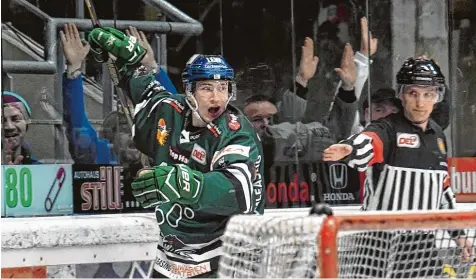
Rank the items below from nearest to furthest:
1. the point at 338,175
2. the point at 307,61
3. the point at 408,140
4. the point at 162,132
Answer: the point at 162,132 < the point at 408,140 < the point at 307,61 < the point at 338,175

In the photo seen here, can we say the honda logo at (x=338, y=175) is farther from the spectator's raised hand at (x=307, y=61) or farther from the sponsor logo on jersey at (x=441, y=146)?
the sponsor logo on jersey at (x=441, y=146)

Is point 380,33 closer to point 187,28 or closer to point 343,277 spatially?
point 187,28

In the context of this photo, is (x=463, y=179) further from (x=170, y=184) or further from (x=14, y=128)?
(x=170, y=184)

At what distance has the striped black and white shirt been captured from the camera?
235 inches

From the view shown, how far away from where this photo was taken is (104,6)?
637 centimetres

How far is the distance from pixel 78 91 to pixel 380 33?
1.97m

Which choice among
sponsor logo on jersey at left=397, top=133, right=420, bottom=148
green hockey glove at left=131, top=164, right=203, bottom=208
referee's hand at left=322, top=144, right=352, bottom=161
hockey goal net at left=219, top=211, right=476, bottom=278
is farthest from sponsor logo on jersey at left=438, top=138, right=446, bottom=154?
green hockey glove at left=131, top=164, right=203, bottom=208

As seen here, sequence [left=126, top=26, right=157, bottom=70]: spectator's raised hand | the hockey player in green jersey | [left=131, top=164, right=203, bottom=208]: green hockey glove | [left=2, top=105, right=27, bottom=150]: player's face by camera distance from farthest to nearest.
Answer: [left=126, top=26, right=157, bottom=70]: spectator's raised hand < [left=2, top=105, right=27, bottom=150]: player's face < the hockey player in green jersey < [left=131, top=164, right=203, bottom=208]: green hockey glove

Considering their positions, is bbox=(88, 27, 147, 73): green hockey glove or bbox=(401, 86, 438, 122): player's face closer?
bbox=(88, 27, 147, 73): green hockey glove

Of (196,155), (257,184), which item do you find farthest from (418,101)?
(196,155)

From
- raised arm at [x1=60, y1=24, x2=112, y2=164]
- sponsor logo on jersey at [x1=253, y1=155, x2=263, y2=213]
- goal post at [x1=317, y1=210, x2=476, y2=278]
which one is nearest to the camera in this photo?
goal post at [x1=317, y1=210, x2=476, y2=278]

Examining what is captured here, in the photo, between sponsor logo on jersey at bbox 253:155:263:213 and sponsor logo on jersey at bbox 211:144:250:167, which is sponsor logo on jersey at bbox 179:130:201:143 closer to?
sponsor logo on jersey at bbox 211:144:250:167

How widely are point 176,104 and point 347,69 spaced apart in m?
1.84

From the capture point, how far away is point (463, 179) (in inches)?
302
